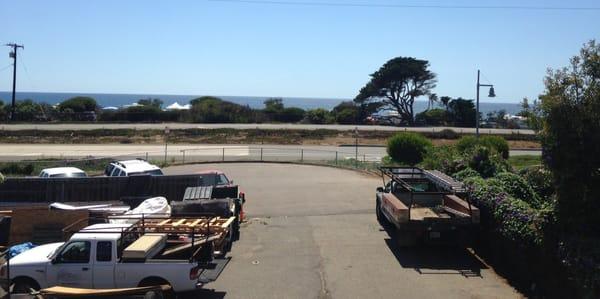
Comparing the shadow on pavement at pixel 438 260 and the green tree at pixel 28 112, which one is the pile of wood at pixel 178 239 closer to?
the shadow on pavement at pixel 438 260

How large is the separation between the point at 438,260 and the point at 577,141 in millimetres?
4927

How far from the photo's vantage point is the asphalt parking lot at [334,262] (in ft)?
36.8

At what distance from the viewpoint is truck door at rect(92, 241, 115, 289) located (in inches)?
398

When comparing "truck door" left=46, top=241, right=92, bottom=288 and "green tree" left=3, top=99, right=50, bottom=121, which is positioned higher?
"green tree" left=3, top=99, right=50, bottom=121

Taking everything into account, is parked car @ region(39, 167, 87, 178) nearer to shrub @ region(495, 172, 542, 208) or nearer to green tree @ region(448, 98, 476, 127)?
shrub @ region(495, 172, 542, 208)

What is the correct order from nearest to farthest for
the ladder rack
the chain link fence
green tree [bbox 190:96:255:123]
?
1. the ladder rack
2. the chain link fence
3. green tree [bbox 190:96:255:123]

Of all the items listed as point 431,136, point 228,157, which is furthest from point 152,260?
point 431,136

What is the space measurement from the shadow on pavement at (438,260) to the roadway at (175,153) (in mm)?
22246

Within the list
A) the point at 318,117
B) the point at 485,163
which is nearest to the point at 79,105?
the point at 318,117

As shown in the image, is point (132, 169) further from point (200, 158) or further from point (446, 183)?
point (200, 158)

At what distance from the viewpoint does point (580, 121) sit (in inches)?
375

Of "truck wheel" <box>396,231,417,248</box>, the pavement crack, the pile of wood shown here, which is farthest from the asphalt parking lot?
the pile of wood

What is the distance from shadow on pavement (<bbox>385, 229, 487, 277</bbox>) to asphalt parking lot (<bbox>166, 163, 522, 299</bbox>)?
0.07 ft

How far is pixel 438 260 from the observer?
A: 13383 mm
